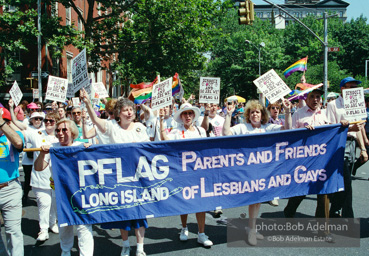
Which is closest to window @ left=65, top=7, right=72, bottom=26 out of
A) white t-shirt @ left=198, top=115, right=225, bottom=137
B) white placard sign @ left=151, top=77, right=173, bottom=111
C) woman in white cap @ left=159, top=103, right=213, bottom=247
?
white t-shirt @ left=198, top=115, right=225, bottom=137

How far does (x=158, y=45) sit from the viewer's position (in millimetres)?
23625

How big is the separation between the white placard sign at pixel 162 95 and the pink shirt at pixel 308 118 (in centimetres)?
190

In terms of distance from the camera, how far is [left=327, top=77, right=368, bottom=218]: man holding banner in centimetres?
523

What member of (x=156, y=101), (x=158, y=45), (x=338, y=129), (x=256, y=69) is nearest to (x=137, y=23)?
(x=158, y=45)

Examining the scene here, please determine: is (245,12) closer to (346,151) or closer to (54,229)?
(346,151)

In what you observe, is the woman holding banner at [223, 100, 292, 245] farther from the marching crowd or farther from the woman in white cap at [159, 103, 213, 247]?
the woman in white cap at [159, 103, 213, 247]

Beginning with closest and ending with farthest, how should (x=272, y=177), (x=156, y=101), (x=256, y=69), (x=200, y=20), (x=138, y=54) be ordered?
1. (x=272, y=177)
2. (x=156, y=101)
3. (x=200, y=20)
4. (x=138, y=54)
5. (x=256, y=69)

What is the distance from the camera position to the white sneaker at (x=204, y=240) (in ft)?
15.9

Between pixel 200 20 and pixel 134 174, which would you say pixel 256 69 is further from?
pixel 134 174

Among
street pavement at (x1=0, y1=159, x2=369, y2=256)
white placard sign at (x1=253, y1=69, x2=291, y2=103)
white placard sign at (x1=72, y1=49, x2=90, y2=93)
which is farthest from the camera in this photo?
white placard sign at (x1=72, y1=49, x2=90, y2=93)

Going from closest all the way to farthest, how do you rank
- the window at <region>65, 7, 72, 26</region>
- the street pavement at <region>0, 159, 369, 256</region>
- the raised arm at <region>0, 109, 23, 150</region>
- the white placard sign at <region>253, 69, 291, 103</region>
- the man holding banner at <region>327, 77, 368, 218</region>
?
1. the raised arm at <region>0, 109, 23, 150</region>
2. the street pavement at <region>0, 159, 369, 256</region>
3. the man holding banner at <region>327, 77, 368, 218</region>
4. the white placard sign at <region>253, 69, 291, 103</region>
5. the window at <region>65, 7, 72, 26</region>

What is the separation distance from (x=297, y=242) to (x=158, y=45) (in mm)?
19996

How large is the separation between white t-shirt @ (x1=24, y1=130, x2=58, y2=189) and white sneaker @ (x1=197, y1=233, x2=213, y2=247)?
2242mm

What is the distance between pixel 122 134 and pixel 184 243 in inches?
64.6
